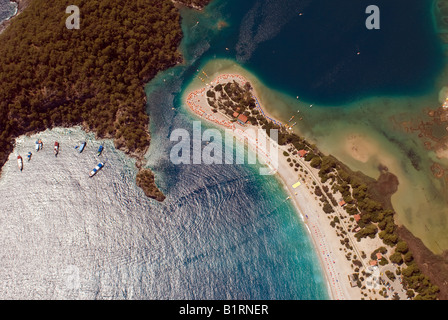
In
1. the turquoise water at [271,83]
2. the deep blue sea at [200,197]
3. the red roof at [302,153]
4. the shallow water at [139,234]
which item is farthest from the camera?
the red roof at [302,153]

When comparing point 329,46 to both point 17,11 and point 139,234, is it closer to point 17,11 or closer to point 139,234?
point 139,234

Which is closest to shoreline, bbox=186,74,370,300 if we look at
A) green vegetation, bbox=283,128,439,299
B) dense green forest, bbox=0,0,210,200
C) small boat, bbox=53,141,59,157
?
green vegetation, bbox=283,128,439,299

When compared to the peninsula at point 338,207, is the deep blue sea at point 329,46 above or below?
above

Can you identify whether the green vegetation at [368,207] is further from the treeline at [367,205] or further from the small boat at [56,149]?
the small boat at [56,149]

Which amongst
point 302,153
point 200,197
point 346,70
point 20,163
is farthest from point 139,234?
point 346,70

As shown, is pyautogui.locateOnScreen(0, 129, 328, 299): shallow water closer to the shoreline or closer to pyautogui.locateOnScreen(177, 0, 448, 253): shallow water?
the shoreline

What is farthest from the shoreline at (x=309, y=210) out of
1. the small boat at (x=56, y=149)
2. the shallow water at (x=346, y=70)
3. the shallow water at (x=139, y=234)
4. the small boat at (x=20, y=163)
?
the small boat at (x=20, y=163)

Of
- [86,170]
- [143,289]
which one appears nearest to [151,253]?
[143,289]
